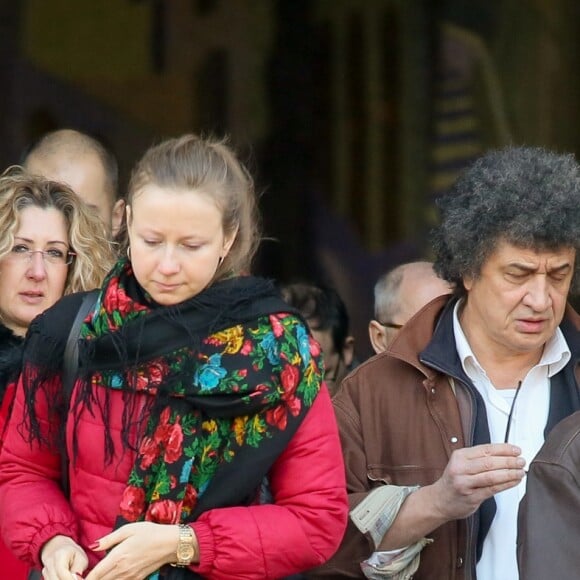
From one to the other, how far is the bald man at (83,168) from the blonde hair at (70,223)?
1.31 ft

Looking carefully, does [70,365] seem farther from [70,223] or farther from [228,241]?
[70,223]

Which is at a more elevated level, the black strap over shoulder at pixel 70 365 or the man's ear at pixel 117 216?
the man's ear at pixel 117 216

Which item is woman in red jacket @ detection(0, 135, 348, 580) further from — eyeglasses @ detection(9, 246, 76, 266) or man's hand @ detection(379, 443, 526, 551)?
eyeglasses @ detection(9, 246, 76, 266)

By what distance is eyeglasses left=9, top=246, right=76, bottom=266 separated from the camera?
392 cm

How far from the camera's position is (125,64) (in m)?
9.45

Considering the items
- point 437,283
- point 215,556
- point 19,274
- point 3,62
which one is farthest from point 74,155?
point 3,62

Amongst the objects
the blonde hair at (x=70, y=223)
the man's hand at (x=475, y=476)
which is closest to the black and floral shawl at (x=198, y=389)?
the man's hand at (x=475, y=476)

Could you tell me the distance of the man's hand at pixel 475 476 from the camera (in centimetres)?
342

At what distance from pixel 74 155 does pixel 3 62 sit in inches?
176

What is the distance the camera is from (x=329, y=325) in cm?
518

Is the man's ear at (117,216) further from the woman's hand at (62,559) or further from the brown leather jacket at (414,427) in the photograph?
the woman's hand at (62,559)

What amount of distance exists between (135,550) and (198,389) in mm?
339

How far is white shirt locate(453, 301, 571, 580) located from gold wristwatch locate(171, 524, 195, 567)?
2.93 ft

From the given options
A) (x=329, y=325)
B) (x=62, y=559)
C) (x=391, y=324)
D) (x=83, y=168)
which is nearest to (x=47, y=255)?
(x=83, y=168)
